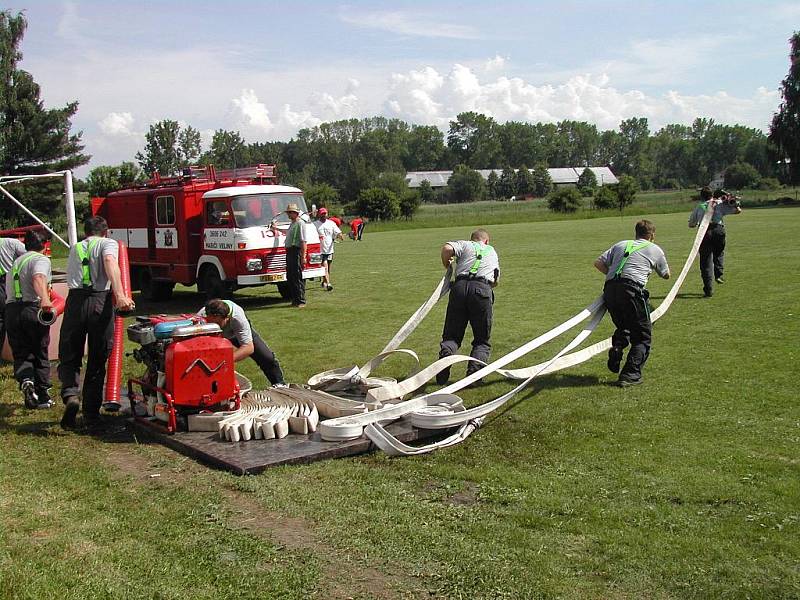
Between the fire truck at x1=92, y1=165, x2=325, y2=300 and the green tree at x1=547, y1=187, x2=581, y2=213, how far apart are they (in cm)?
5290

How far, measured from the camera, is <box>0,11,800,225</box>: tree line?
182ft

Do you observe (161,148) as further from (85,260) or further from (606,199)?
(85,260)

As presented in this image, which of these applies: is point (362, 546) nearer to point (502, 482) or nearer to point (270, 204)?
point (502, 482)

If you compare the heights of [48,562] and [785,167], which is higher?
[785,167]

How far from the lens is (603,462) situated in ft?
21.5

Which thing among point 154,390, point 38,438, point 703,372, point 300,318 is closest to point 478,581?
point 154,390

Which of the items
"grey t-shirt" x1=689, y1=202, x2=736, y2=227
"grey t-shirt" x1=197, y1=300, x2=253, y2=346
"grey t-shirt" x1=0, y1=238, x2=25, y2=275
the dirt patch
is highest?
"grey t-shirt" x1=689, y1=202, x2=736, y2=227

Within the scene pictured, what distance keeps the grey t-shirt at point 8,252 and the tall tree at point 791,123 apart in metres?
78.4

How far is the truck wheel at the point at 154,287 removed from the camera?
1945cm

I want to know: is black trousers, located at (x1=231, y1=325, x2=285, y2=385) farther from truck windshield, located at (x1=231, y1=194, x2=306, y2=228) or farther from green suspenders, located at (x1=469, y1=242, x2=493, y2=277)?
truck windshield, located at (x1=231, y1=194, x2=306, y2=228)

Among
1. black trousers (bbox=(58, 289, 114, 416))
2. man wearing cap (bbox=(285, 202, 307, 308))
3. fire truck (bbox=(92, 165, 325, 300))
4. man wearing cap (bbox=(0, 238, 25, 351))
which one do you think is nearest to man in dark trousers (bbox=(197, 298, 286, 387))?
black trousers (bbox=(58, 289, 114, 416))

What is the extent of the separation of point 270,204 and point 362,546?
13120 millimetres

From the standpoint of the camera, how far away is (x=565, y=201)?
69.4 m

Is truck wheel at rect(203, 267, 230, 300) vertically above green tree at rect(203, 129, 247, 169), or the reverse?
green tree at rect(203, 129, 247, 169)
